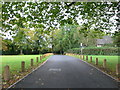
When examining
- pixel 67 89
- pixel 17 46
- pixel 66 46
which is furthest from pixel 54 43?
pixel 67 89

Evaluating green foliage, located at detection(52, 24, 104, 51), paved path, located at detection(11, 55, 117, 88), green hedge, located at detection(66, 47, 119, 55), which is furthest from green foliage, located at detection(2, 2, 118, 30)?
green foliage, located at detection(52, 24, 104, 51)

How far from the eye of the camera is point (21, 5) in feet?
33.3

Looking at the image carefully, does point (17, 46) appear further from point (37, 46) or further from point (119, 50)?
point (119, 50)

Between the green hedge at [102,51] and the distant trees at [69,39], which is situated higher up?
the distant trees at [69,39]

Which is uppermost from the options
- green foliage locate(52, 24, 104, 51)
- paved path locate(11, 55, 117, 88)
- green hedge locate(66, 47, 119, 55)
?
green foliage locate(52, 24, 104, 51)

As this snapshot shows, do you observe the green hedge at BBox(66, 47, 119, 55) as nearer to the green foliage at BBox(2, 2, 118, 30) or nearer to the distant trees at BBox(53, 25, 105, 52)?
the distant trees at BBox(53, 25, 105, 52)

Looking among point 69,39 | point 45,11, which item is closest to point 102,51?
point 69,39

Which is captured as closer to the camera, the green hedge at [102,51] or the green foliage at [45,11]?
the green foliage at [45,11]

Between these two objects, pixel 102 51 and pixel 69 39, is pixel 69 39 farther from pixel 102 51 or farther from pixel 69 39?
pixel 102 51

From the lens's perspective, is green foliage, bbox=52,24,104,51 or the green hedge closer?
the green hedge

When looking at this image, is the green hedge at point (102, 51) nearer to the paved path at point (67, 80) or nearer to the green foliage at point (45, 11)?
the green foliage at point (45, 11)

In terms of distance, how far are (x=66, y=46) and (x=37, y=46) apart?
39.5 ft

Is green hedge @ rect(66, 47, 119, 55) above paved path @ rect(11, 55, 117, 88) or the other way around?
the other way around

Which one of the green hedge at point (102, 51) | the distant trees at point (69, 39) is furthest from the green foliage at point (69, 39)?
the green hedge at point (102, 51)
